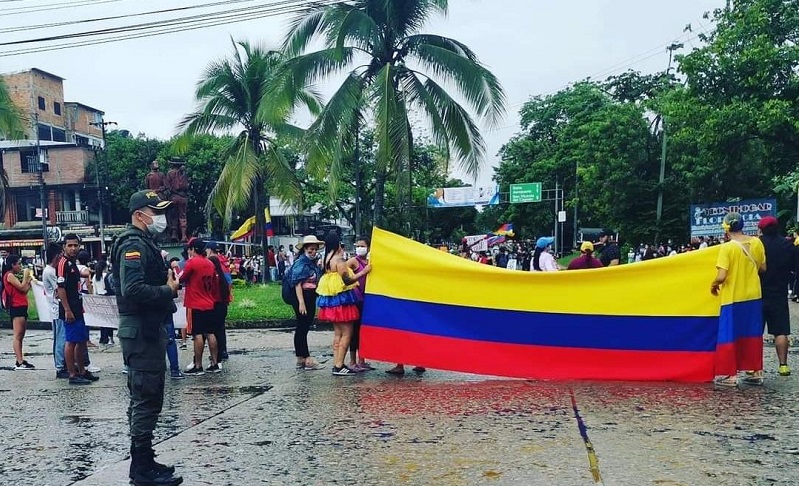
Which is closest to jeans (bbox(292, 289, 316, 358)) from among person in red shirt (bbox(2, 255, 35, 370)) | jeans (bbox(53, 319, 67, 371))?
jeans (bbox(53, 319, 67, 371))

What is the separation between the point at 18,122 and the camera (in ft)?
71.8

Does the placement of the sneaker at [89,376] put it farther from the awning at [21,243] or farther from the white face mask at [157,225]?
the awning at [21,243]

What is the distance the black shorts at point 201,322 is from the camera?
30.9 feet

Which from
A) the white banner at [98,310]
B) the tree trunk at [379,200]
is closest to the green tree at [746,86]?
the tree trunk at [379,200]

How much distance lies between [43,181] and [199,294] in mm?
48215

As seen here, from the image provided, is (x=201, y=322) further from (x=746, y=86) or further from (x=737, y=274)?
(x=746, y=86)

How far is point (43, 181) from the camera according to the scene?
52.0 meters

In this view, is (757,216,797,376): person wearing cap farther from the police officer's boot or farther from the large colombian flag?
the police officer's boot

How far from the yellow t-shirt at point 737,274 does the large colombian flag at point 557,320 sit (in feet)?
0.27

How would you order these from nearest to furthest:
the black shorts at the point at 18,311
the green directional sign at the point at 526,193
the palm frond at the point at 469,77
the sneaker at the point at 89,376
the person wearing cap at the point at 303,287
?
1. the sneaker at the point at 89,376
2. the person wearing cap at the point at 303,287
3. the black shorts at the point at 18,311
4. the palm frond at the point at 469,77
5. the green directional sign at the point at 526,193

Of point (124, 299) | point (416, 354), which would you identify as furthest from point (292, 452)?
point (416, 354)

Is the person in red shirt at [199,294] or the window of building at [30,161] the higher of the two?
the window of building at [30,161]

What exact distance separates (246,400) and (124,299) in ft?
9.68

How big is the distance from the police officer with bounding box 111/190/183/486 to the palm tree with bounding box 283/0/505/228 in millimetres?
12011
